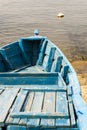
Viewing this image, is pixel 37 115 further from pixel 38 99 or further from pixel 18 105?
pixel 38 99

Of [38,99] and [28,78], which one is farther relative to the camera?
[28,78]

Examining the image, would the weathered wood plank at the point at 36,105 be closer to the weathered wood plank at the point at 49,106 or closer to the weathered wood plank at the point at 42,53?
the weathered wood plank at the point at 49,106

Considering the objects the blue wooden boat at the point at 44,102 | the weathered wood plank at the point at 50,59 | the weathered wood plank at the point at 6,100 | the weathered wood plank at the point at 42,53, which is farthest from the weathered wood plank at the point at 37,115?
the weathered wood plank at the point at 42,53

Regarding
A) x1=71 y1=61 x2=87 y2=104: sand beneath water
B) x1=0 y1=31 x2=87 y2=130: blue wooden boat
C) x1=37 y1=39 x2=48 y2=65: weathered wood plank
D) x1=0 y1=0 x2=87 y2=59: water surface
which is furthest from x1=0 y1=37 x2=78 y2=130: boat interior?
x1=0 y1=0 x2=87 y2=59: water surface

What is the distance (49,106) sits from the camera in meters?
5.77

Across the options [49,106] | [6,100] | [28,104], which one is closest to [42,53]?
[6,100]

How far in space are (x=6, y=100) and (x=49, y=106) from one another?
1.00 metres

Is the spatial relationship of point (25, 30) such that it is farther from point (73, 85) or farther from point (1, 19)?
point (73, 85)

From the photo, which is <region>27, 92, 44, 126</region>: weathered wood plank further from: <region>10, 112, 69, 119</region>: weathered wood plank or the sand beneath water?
the sand beneath water

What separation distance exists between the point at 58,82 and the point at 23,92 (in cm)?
182

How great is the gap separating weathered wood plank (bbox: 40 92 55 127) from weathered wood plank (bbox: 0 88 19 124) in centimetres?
73

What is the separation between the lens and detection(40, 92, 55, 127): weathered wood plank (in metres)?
4.98

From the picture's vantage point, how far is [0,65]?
10852mm

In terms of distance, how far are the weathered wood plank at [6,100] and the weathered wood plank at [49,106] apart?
28.6 inches
